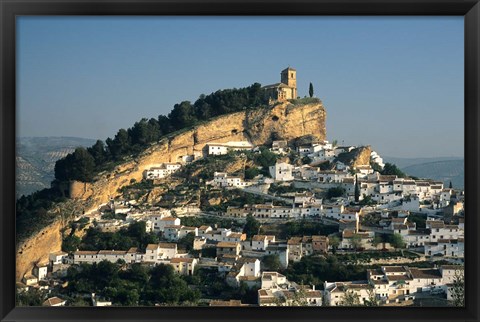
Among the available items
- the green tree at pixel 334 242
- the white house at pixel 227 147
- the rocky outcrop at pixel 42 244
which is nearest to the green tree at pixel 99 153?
the rocky outcrop at pixel 42 244

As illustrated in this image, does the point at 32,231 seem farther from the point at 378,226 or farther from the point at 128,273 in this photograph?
the point at 378,226

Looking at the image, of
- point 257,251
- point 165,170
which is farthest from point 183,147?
point 257,251

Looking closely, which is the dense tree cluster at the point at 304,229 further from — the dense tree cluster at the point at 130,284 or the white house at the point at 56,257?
the white house at the point at 56,257

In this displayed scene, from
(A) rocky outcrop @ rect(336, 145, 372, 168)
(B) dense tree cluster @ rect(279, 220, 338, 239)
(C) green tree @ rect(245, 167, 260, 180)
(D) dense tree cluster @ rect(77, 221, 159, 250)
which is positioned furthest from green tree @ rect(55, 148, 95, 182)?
(A) rocky outcrop @ rect(336, 145, 372, 168)

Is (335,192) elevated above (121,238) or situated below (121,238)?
above

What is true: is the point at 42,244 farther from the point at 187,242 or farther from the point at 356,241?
the point at 356,241

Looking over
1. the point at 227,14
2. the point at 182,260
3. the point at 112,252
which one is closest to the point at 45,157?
the point at 112,252

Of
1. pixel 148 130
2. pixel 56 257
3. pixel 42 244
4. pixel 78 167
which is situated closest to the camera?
pixel 56 257
